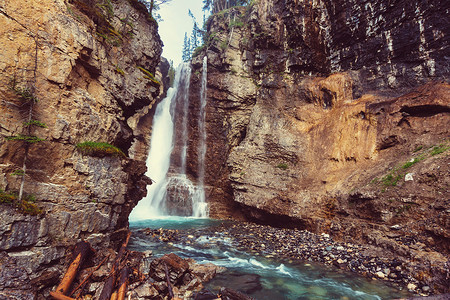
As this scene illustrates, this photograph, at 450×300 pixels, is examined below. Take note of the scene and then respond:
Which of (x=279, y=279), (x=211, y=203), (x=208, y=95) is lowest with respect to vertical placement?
(x=279, y=279)

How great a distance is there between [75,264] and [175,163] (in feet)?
57.2

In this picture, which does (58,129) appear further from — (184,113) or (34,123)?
(184,113)

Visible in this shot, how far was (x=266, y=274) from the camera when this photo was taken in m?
7.27

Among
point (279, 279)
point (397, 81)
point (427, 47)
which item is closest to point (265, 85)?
point (397, 81)

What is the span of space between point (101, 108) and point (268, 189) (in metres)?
11.6

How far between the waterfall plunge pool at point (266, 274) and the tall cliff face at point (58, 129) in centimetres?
297

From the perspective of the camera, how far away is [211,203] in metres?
19.5

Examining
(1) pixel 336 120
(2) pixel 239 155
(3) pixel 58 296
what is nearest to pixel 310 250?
(3) pixel 58 296

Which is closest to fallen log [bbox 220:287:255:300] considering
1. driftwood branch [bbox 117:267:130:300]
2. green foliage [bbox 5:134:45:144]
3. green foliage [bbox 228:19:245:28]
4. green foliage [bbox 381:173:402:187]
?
driftwood branch [bbox 117:267:130:300]

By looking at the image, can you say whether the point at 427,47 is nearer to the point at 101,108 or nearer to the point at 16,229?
the point at 101,108

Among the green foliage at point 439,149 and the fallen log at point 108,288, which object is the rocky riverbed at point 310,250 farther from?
the green foliage at point 439,149

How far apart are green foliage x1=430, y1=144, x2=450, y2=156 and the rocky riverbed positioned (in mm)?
5856

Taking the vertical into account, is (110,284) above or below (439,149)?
below

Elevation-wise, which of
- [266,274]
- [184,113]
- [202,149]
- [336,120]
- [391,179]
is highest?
[184,113]
